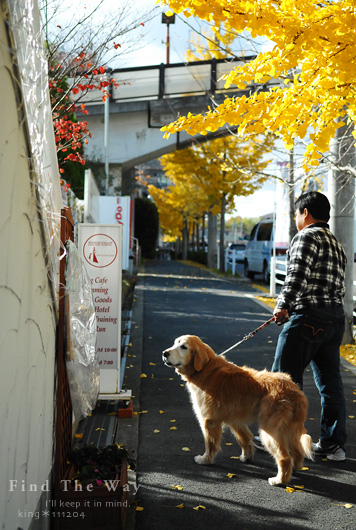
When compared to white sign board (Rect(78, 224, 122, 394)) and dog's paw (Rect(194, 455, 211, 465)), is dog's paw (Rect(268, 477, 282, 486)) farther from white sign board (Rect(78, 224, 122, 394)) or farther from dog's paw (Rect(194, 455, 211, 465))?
white sign board (Rect(78, 224, 122, 394))

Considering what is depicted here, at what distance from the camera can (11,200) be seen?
7.57 feet

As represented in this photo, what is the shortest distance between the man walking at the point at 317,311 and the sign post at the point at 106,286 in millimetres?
1882

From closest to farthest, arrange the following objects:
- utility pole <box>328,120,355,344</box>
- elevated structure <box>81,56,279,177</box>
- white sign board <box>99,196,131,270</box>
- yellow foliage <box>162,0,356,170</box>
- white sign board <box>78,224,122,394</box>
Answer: yellow foliage <box>162,0,356,170</box> → white sign board <box>78,224,122,394</box> → utility pole <box>328,120,355,344</box> → white sign board <box>99,196,131,270</box> → elevated structure <box>81,56,279,177</box>

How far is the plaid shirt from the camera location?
4582mm

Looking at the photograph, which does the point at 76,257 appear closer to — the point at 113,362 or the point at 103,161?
the point at 113,362

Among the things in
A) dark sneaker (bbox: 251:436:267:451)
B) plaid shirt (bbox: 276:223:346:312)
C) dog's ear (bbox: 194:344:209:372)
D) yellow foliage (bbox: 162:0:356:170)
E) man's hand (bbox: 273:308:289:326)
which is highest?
yellow foliage (bbox: 162:0:356:170)

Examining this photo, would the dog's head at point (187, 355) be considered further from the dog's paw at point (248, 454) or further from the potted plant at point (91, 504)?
the potted plant at point (91, 504)

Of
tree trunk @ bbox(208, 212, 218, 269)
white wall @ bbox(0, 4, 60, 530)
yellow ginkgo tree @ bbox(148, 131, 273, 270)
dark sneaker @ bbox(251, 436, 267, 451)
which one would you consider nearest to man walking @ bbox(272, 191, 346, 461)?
dark sneaker @ bbox(251, 436, 267, 451)

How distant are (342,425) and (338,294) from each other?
1082 millimetres

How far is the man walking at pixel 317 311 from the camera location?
461 centimetres

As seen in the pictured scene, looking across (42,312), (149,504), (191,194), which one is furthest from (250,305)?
(191,194)

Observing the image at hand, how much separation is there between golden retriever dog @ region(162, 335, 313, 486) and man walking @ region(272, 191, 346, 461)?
37 centimetres

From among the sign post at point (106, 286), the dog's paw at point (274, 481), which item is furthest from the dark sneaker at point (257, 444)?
the sign post at point (106, 286)

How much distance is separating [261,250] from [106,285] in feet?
56.4
